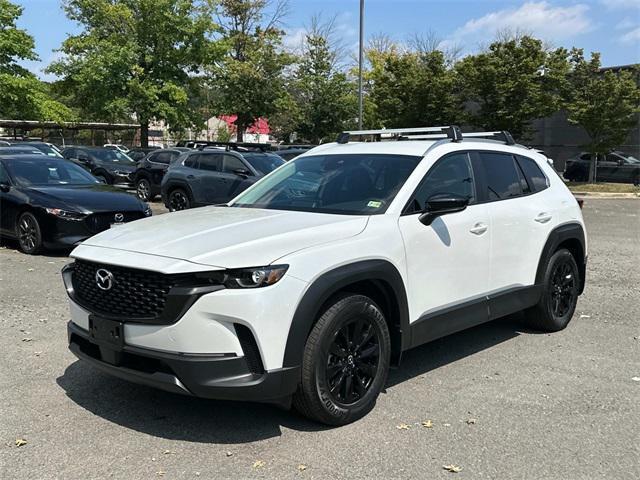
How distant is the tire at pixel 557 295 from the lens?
229 inches

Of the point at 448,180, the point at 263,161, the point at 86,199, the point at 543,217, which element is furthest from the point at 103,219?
the point at 543,217

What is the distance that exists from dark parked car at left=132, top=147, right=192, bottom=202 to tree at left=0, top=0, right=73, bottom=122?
13.4 metres

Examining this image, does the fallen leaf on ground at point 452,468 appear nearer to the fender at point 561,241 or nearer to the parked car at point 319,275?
the parked car at point 319,275

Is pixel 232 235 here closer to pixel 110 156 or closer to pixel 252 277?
pixel 252 277

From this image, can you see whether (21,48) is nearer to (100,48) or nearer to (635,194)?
(100,48)

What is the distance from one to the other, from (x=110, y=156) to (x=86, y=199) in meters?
14.6

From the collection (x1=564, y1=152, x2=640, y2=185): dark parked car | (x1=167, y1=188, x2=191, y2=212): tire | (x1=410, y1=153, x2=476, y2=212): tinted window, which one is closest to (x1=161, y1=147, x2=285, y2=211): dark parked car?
(x1=167, y1=188, x2=191, y2=212): tire

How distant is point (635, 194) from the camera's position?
80.0ft

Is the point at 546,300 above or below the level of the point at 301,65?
below

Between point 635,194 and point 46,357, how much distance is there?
79.7 ft

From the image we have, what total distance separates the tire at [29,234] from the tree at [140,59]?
73.2 ft

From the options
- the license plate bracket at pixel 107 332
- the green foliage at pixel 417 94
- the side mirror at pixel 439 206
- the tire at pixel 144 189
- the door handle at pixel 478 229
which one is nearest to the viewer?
the license plate bracket at pixel 107 332

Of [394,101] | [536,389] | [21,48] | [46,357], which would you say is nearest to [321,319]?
[536,389]

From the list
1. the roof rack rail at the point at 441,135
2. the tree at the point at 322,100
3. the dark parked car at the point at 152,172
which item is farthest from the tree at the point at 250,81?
the roof rack rail at the point at 441,135
